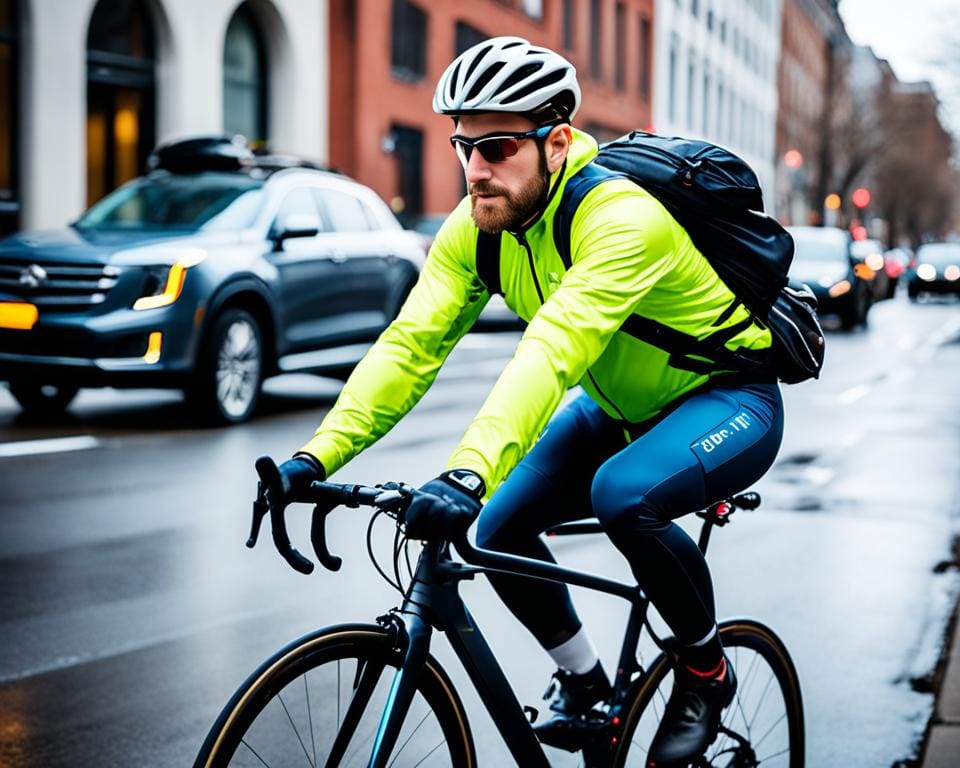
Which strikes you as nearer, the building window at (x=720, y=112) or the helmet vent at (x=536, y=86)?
the helmet vent at (x=536, y=86)

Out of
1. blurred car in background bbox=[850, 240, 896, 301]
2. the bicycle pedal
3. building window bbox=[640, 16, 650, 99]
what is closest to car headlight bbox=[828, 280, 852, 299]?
blurred car in background bbox=[850, 240, 896, 301]

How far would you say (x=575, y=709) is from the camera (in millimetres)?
3447

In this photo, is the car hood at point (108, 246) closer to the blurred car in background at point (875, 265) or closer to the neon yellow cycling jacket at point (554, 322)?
the neon yellow cycling jacket at point (554, 322)

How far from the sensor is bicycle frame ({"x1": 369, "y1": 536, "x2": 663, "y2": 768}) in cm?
262

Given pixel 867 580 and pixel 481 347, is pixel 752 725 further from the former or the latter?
pixel 481 347

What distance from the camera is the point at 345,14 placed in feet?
86.8

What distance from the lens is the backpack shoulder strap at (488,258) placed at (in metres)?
3.19

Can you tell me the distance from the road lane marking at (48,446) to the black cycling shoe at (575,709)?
6.57m

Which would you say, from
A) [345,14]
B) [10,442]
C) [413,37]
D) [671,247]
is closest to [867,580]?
[671,247]

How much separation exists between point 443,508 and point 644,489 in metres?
0.78

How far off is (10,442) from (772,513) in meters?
5.03

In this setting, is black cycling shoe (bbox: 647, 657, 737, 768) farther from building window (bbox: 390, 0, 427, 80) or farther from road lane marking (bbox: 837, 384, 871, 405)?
building window (bbox: 390, 0, 427, 80)

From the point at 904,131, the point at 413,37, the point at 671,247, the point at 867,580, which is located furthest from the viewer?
the point at 904,131

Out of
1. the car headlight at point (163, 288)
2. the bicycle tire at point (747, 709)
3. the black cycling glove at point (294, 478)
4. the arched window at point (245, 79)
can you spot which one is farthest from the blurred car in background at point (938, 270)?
the black cycling glove at point (294, 478)
